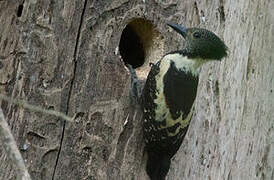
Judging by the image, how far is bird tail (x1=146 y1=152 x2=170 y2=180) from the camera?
3.33 m

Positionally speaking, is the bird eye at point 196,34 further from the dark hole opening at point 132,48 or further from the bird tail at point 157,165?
the bird tail at point 157,165

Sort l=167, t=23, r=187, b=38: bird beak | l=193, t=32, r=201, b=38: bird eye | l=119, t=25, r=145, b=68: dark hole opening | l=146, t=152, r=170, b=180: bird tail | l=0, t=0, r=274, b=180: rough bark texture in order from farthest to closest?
l=119, t=25, r=145, b=68: dark hole opening < l=193, t=32, r=201, b=38: bird eye < l=167, t=23, r=187, b=38: bird beak < l=146, t=152, r=170, b=180: bird tail < l=0, t=0, r=274, b=180: rough bark texture

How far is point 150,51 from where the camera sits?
3.66 metres

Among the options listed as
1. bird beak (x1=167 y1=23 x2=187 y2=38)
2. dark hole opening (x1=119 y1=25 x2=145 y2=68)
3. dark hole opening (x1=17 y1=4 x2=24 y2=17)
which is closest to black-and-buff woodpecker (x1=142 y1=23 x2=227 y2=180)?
bird beak (x1=167 y1=23 x2=187 y2=38)

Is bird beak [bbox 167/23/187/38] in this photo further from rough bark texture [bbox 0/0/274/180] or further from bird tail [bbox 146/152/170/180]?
bird tail [bbox 146/152/170/180]

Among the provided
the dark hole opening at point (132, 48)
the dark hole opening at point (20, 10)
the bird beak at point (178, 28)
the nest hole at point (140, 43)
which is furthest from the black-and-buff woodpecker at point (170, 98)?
the dark hole opening at point (20, 10)

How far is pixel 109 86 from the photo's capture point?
3285 millimetres

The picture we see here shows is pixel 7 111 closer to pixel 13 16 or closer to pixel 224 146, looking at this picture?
pixel 13 16

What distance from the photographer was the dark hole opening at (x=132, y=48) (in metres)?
3.85

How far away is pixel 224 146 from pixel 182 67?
575 millimetres

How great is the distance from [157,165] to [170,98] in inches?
15.0

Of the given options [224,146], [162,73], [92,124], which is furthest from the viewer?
[224,146]

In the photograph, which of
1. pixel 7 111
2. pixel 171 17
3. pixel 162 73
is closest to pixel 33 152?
pixel 7 111

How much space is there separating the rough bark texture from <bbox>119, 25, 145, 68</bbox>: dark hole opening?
0.13 metres
